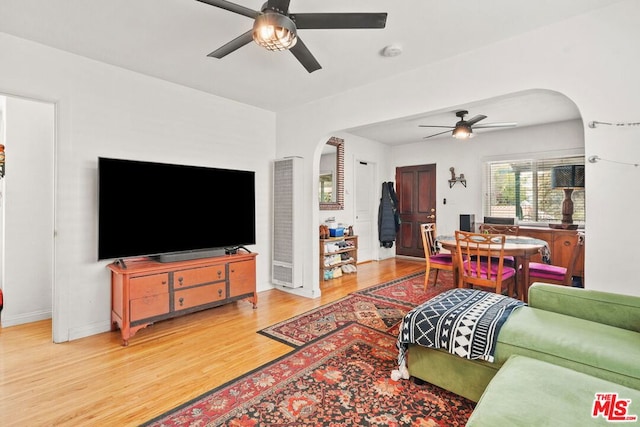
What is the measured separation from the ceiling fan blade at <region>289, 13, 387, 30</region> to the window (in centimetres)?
479

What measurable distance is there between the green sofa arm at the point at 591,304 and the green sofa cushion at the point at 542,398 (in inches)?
29.3

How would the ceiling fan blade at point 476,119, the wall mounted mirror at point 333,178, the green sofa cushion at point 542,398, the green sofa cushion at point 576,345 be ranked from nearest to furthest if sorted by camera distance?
the green sofa cushion at point 542,398, the green sofa cushion at point 576,345, the ceiling fan blade at point 476,119, the wall mounted mirror at point 333,178

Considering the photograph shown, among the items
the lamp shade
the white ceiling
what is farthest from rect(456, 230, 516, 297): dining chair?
the lamp shade

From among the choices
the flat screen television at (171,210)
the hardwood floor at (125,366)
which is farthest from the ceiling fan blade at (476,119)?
the hardwood floor at (125,366)

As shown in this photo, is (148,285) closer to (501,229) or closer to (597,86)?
(597,86)

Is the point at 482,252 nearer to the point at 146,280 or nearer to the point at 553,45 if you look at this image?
the point at 553,45

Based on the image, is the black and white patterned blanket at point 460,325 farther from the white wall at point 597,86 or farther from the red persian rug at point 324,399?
the white wall at point 597,86

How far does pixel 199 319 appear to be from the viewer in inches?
130

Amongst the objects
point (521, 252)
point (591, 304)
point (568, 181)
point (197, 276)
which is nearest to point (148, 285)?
point (197, 276)

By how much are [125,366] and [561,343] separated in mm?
2870

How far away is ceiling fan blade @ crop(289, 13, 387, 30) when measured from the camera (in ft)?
5.71

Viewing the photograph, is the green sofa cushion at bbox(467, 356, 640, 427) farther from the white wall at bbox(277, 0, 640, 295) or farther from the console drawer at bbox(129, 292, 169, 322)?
the console drawer at bbox(129, 292, 169, 322)

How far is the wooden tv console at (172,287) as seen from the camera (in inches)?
108

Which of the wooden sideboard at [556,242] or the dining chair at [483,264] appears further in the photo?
the wooden sideboard at [556,242]
